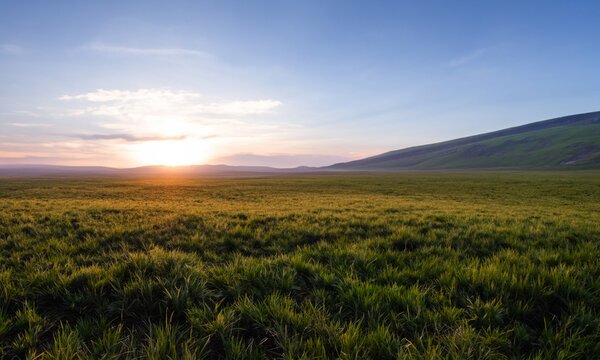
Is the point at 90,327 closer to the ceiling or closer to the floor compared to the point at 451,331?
closer to the ceiling

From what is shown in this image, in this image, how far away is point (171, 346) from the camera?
7.32 ft

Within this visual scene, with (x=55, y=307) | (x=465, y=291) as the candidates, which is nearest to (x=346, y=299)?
(x=465, y=291)

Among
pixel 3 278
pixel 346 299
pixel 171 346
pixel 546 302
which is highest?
pixel 3 278

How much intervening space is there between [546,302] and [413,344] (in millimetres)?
2256

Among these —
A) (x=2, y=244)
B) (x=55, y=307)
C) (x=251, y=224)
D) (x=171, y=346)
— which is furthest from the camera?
(x=251, y=224)

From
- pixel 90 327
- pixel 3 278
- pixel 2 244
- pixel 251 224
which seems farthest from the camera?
pixel 251 224

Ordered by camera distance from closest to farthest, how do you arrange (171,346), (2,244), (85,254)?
(171,346), (85,254), (2,244)

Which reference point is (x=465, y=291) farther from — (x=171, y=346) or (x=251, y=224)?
(x=251, y=224)

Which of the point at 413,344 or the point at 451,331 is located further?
the point at 451,331

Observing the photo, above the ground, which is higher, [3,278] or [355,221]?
[3,278]

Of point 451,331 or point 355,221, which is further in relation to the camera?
point 355,221

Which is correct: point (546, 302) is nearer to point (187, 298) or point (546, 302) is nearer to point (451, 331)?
point (451, 331)

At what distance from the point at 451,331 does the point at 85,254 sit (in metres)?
6.76

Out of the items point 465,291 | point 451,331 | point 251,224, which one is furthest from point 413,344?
point 251,224
